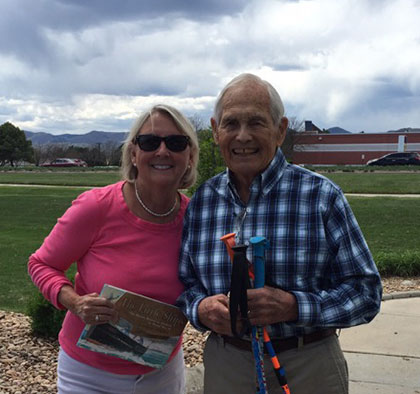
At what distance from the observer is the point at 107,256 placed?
7.72 feet

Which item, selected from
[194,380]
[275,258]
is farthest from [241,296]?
[194,380]

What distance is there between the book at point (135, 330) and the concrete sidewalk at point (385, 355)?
177 cm

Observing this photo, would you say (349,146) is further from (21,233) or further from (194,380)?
(194,380)

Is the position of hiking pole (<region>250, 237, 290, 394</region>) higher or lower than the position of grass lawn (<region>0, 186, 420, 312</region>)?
higher

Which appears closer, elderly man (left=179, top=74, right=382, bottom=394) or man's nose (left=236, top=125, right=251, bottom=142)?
elderly man (left=179, top=74, right=382, bottom=394)

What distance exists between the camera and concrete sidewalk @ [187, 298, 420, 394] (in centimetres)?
413

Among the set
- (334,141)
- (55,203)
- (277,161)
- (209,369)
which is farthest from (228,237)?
(334,141)

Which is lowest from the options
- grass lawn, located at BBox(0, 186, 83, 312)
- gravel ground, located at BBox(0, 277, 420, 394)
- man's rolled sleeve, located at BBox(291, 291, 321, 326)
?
grass lawn, located at BBox(0, 186, 83, 312)

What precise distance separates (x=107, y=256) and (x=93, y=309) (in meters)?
0.26

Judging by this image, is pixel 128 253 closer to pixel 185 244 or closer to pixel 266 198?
pixel 185 244

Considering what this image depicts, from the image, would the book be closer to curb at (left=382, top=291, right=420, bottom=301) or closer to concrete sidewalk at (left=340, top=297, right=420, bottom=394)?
concrete sidewalk at (left=340, top=297, right=420, bottom=394)

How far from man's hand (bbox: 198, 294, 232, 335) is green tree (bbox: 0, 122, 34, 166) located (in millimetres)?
61781

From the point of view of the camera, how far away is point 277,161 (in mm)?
2223

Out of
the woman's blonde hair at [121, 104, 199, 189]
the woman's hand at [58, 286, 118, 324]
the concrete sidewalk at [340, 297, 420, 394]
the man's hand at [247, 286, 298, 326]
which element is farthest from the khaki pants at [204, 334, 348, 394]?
the concrete sidewalk at [340, 297, 420, 394]
